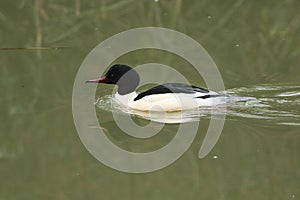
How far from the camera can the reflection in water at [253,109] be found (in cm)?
873

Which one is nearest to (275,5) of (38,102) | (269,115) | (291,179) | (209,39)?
(209,39)

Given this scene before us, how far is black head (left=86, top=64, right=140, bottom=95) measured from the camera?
31.3 feet

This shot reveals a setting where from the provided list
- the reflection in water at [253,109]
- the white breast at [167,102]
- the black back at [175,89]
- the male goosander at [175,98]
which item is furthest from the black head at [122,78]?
the black back at [175,89]

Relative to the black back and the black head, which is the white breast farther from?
the black head

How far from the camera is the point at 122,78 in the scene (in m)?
9.61

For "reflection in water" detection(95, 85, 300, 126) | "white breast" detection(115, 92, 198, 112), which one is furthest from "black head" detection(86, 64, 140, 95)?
"white breast" detection(115, 92, 198, 112)

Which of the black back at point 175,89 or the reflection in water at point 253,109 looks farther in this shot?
the black back at point 175,89

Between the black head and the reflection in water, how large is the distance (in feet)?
0.84

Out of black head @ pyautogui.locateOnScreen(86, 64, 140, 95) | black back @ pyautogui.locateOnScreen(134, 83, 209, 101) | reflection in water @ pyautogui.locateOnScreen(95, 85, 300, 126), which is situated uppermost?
black head @ pyautogui.locateOnScreen(86, 64, 140, 95)

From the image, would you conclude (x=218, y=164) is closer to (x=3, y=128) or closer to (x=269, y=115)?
(x=269, y=115)

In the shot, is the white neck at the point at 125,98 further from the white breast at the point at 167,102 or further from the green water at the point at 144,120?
the green water at the point at 144,120

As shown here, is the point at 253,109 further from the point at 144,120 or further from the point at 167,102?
the point at 144,120

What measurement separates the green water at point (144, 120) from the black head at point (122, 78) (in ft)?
1.16

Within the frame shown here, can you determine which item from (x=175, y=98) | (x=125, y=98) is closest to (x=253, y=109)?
(x=175, y=98)
